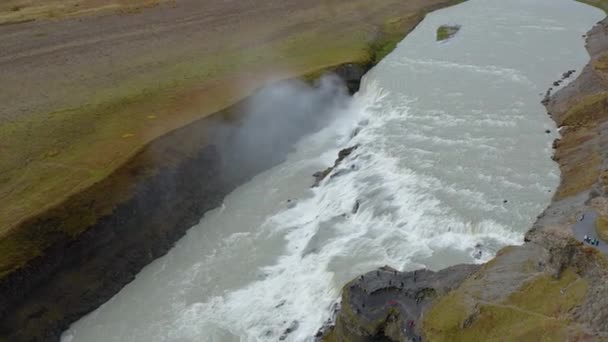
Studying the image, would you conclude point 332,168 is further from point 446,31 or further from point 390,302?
point 446,31

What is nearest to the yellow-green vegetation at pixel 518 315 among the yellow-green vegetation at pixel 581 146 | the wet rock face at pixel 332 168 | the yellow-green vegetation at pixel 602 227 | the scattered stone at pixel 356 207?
the yellow-green vegetation at pixel 602 227

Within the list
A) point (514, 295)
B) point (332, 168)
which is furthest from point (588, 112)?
point (514, 295)

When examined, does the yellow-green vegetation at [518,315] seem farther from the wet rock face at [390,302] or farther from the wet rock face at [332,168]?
the wet rock face at [332,168]

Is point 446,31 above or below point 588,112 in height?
above

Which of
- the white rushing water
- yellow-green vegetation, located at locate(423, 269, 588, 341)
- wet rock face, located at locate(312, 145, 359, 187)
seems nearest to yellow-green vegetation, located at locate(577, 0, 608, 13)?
the white rushing water

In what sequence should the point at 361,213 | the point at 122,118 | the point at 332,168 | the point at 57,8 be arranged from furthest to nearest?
the point at 57,8
the point at 122,118
the point at 332,168
the point at 361,213

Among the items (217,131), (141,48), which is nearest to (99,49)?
(141,48)
